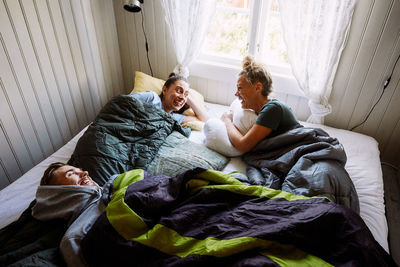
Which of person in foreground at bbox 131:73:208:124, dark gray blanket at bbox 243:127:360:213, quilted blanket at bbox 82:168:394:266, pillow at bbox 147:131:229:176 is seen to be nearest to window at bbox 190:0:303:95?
person in foreground at bbox 131:73:208:124

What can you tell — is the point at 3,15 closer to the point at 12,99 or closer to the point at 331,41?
the point at 12,99

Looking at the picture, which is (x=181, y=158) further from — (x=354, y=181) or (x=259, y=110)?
(x=354, y=181)

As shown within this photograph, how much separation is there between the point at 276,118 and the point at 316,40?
2.08ft

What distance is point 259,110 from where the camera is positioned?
1567 millimetres

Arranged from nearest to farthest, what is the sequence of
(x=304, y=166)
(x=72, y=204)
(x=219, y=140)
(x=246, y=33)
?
1. (x=72, y=204)
2. (x=304, y=166)
3. (x=219, y=140)
4. (x=246, y=33)

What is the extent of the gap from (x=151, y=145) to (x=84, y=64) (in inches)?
37.3

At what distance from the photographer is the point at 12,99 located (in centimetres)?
153

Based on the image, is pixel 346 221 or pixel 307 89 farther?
pixel 307 89

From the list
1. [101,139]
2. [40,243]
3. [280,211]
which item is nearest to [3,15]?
[101,139]

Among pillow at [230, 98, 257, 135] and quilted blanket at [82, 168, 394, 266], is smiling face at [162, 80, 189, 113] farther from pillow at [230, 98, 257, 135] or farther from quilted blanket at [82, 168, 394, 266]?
quilted blanket at [82, 168, 394, 266]

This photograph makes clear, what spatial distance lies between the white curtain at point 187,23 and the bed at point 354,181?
2.27ft

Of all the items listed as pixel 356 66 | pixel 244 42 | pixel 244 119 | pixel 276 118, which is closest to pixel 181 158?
pixel 244 119

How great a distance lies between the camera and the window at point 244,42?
1918 millimetres

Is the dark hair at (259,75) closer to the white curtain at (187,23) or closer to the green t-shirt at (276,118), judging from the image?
the green t-shirt at (276,118)
